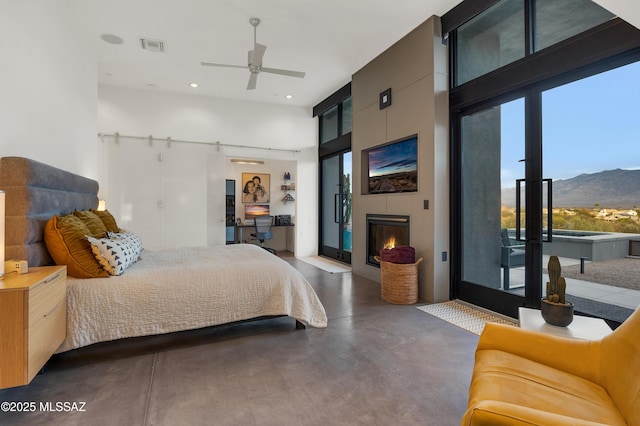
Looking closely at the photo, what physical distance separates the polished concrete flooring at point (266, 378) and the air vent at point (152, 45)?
12.5 feet

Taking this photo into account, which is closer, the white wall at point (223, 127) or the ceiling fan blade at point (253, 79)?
the ceiling fan blade at point (253, 79)

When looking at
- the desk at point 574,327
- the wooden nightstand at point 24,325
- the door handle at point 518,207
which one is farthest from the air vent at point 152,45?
the desk at point 574,327

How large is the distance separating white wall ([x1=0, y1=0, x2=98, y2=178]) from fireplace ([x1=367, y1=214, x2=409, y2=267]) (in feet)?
12.7

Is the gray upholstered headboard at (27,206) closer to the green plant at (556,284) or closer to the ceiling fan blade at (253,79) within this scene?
the ceiling fan blade at (253,79)

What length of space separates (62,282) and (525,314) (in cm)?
315

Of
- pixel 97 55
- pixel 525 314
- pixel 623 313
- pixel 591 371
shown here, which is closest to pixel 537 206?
pixel 623 313

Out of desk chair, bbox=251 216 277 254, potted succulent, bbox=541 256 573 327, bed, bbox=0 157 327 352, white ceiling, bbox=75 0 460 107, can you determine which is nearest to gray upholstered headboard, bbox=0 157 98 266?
bed, bbox=0 157 327 352

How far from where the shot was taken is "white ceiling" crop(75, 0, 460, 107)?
11.9ft

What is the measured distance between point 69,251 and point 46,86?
157cm

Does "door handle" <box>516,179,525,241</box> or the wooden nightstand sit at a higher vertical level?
"door handle" <box>516,179,525,241</box>

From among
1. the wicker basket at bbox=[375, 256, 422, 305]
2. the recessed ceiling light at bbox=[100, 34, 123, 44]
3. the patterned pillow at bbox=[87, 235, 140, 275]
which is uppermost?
the recessed ceiling light at bbox=[100, 34, 123, 44]

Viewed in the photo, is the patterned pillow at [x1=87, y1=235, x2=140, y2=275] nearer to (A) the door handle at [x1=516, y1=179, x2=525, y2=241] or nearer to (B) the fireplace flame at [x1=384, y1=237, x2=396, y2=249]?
(B) the fireplace flame at [x1=384, y1=237, x2=396, y2=249]

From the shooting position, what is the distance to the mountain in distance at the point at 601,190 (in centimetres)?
248

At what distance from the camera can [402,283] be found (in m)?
3.82
